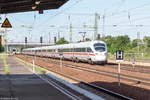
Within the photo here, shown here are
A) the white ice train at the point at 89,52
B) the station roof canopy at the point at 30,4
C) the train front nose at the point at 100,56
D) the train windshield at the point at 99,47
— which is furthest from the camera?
the train windshield at the point at 99,47

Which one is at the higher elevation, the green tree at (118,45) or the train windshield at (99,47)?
the green tree at (118,45)

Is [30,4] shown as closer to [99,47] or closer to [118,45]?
[99,47]

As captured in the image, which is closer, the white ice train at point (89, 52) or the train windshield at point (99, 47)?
the white ice train at point (89, 52)

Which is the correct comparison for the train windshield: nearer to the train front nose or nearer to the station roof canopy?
the train front nose

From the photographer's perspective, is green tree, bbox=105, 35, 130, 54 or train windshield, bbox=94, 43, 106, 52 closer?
train windshield, bbox=94, 43, 106, 52

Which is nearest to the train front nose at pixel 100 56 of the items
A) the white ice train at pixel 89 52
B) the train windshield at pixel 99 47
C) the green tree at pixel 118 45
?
the white ice train at pixel 89 52

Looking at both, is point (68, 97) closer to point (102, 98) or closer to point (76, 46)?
point (102, 98)

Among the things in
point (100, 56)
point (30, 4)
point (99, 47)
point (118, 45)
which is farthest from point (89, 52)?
point (118, 45)

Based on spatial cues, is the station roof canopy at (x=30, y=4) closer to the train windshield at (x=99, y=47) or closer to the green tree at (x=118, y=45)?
the train windshield at (x=99, y=47)

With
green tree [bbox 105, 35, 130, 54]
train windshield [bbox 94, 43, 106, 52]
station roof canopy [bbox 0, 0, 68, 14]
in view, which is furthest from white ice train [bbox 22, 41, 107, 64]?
station roof canopy [bbox 0, 0, 68, 14]

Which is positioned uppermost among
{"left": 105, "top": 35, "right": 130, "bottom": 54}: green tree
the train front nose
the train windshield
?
{"left": 105, "top": 35, "right": 130, "bottom": 54}: green tree

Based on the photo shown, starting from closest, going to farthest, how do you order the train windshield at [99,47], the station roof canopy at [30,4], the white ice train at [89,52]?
1. the station roof canopy at [30,4]
2. the white ice train at [89,52]
3. the train windshield at [99,47]

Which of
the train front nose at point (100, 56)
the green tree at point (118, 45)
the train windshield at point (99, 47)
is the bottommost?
the train front nose at point (100, 56)

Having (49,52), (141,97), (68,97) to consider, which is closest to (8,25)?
(68,97)
